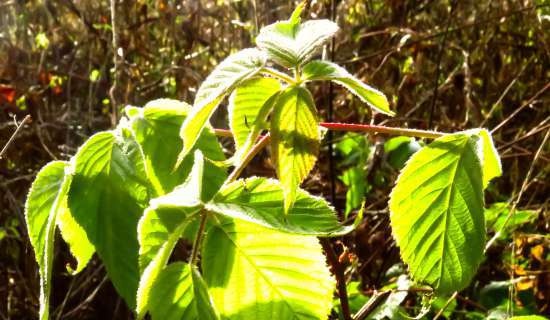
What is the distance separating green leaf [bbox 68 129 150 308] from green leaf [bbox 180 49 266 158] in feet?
0.38

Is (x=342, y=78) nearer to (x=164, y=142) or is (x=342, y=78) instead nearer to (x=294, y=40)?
(x=294, y=40)

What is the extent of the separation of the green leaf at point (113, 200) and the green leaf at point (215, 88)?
0.38 feet

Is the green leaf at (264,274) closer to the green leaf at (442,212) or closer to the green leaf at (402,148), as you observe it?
the green leaf at (442,212)

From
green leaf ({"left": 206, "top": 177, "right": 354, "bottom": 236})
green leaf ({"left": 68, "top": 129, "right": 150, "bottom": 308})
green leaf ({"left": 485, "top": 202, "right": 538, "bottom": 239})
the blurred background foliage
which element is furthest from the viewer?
the blurred background foliage

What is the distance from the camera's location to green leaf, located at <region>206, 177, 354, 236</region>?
0.53m

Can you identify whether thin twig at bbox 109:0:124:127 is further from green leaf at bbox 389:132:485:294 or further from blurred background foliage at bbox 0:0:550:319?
green leaf at bbox 389:132:485:294

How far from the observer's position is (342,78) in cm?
56

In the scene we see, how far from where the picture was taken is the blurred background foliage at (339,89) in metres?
2.08

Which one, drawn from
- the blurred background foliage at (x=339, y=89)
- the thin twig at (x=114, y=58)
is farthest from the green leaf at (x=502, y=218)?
the thin twig at (x=114, y=58)

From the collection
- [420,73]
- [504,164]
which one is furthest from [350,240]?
[420,73]

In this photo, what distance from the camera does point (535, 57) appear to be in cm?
269

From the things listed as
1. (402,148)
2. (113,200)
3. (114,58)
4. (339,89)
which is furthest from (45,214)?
(339,89)

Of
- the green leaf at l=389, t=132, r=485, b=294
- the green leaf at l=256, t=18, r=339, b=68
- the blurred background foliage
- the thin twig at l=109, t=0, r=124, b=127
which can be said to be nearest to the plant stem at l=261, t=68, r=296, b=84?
the green leaf at l=256, t=18, r=339, b=68

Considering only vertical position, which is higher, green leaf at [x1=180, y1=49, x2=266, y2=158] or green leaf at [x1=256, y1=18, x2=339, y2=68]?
green leaf at [x1=256, y1=18, x2=339, y2=68]
